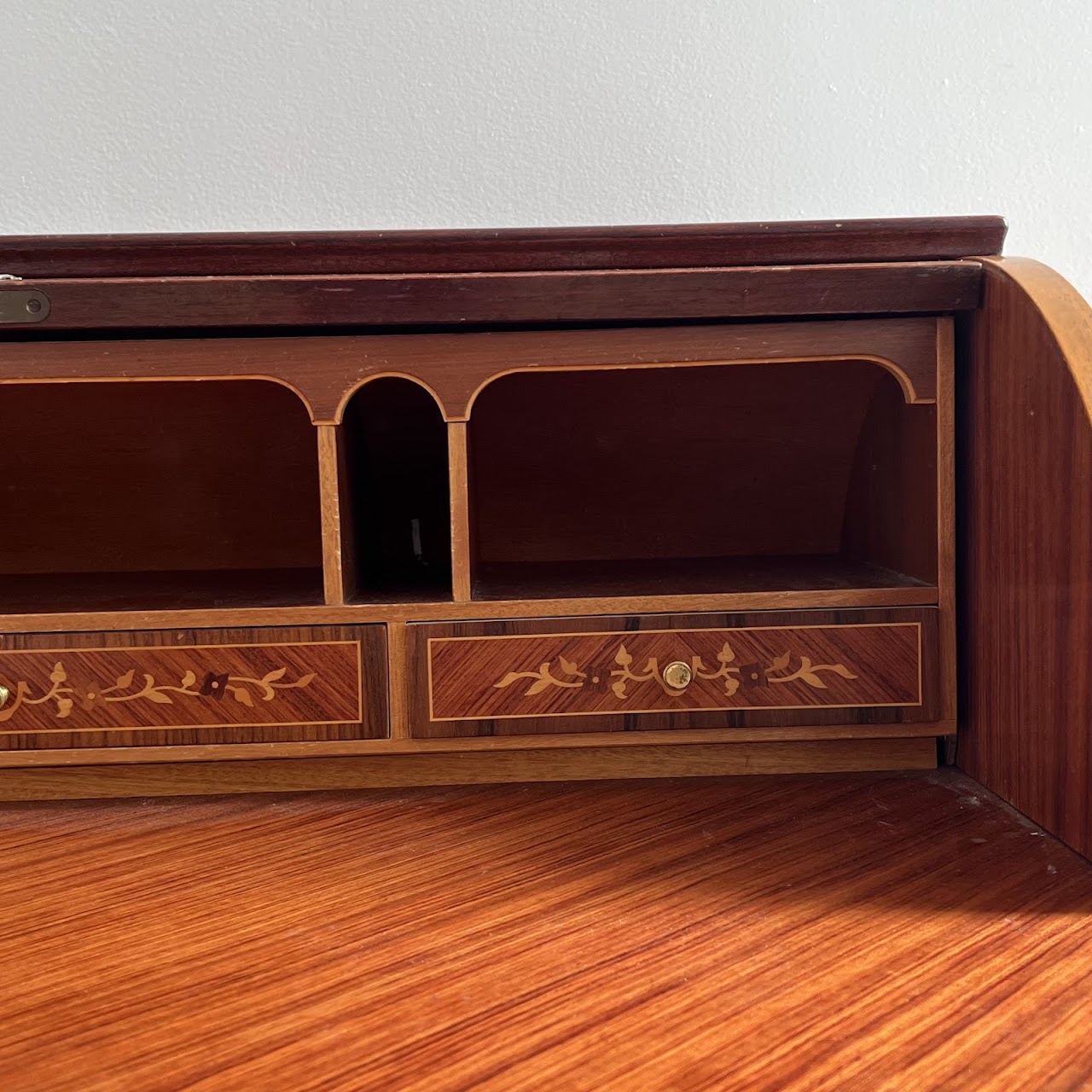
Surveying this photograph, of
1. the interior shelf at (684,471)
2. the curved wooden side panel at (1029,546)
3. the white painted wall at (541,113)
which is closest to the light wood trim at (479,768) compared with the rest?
the curved wooden side panel at (1029,546)

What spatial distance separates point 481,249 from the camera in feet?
3.21

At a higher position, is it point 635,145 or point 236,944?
point 635,145

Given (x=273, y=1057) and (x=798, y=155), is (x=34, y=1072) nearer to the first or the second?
(x=273, y=1057)

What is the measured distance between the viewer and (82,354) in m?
0.99

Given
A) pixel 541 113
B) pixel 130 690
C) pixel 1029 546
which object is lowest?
pixel 130 690

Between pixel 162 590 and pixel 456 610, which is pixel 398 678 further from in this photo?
pixel 162 590

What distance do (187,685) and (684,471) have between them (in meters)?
0.76

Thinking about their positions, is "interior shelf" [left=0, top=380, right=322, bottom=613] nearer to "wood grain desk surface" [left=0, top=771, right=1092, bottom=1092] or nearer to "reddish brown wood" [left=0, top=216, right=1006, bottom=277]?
"reddish brown wood" [left=0, top=216, right=1006, bottom=277]

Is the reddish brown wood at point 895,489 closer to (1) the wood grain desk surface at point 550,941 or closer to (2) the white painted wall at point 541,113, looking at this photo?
(1) the wood grain desk surface at point 550,941

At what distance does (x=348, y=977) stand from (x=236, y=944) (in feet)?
0.36

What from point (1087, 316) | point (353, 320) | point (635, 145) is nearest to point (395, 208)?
point (635, 145)

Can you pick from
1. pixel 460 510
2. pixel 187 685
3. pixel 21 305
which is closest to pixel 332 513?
Answer: pixel 460 510

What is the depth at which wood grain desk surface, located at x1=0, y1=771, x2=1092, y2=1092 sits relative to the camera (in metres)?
0.56

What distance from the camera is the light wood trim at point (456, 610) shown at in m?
1.01
